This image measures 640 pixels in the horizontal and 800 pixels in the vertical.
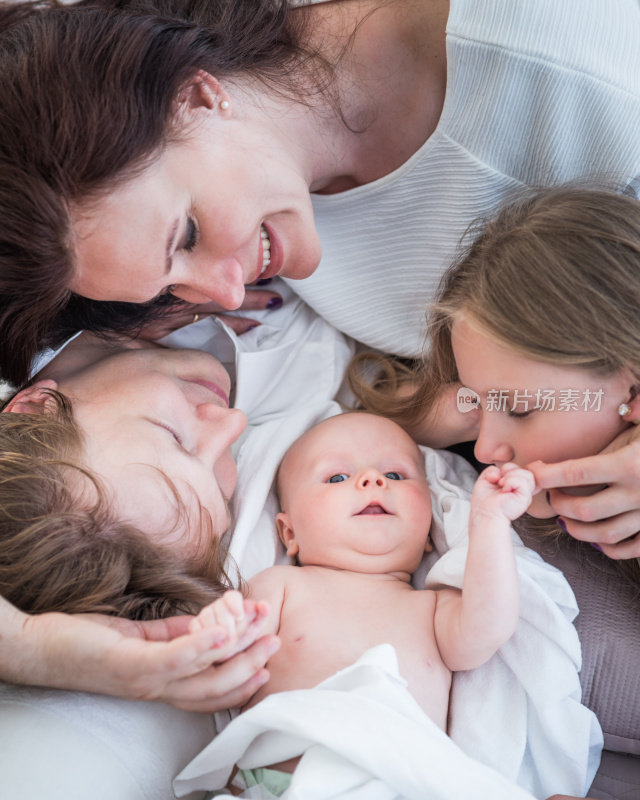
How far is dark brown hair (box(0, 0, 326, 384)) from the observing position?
3.25 ft

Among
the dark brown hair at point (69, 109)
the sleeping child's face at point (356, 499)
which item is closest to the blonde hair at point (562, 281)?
the sleeping child's face at point (356, 499)

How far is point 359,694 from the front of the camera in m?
0.97

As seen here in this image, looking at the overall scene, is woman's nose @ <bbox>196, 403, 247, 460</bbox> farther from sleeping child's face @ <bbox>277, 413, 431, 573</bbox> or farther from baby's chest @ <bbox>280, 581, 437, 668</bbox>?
baby's chest @ <bbox>280, 581, 437, 668</bbox>

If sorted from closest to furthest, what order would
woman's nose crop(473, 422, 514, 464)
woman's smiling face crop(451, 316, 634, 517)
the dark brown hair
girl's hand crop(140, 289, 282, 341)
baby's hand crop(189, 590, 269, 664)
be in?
1. baby's hand crop(189, 590, 269, 664)
2. the dark brown hair
3. woman's smiling face crop(451, 316, 634, 517)
4. woman's nose crop(473, 422, 514, 464)
5. girl's hand crop(140, 289, 282, 341)

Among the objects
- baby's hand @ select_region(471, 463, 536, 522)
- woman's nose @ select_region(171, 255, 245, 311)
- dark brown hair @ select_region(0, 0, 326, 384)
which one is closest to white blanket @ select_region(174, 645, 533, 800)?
baby's hand @ select_region(471, 463, 536, 522)

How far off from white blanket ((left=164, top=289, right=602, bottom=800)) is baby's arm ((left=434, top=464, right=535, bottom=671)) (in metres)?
0.08

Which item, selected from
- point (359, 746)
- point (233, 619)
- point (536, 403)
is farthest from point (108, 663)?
point (536, 403)

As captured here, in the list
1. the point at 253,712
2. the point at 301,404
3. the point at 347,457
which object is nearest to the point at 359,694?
the point at 253,712

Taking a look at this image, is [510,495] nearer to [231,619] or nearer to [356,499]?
[356,499]

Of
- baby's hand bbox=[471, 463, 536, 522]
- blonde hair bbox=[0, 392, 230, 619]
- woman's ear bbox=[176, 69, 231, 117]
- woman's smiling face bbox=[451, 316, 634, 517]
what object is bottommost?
blonde hair bbox=[0, 392, 230, 619]

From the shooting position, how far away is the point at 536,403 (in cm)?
111

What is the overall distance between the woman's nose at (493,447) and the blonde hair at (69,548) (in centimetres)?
49

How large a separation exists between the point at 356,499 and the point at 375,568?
13 cm

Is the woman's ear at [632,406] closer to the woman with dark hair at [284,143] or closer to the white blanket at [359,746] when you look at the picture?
the woman with dark hair at [284,143]
